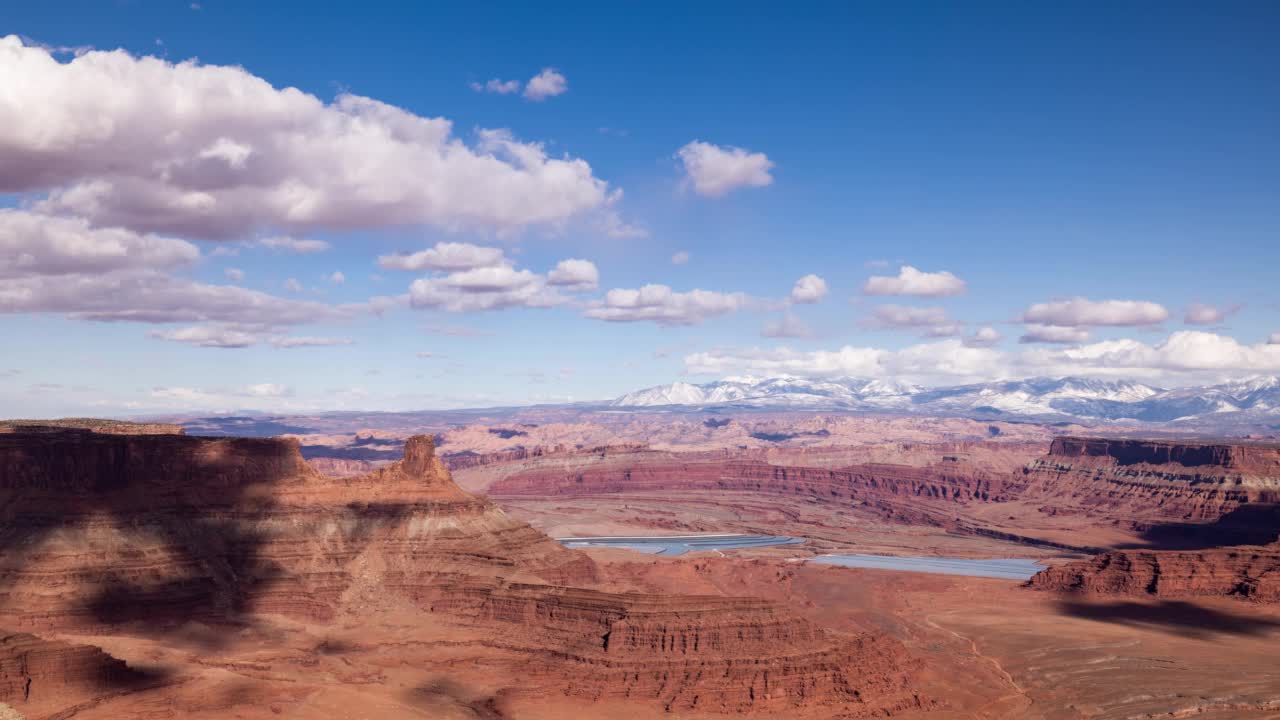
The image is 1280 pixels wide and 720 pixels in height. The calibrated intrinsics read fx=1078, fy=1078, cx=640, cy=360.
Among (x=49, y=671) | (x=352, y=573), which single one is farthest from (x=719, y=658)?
(x=49, y=671)

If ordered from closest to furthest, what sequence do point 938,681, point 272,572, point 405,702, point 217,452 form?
point 405,702 → point 938,681 → point 272,572 → point 217,452

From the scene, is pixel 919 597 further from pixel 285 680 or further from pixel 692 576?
pixel 285 680

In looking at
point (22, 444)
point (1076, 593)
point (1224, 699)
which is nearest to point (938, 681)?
point (1224, 699)

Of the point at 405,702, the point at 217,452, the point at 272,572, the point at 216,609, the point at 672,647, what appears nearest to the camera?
the point at 405,702

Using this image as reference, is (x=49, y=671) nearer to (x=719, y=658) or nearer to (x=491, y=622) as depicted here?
(x=491, y=622)

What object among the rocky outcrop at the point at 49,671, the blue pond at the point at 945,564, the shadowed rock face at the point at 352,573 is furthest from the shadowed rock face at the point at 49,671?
the blue pond at the point at 945,564

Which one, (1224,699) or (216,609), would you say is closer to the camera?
(1224,699)

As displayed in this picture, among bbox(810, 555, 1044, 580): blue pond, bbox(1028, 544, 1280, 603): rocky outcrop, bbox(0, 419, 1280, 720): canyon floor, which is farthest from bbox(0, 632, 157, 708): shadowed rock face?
bbox(810, 555, 1044, 580): blue pond

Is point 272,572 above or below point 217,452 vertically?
below
